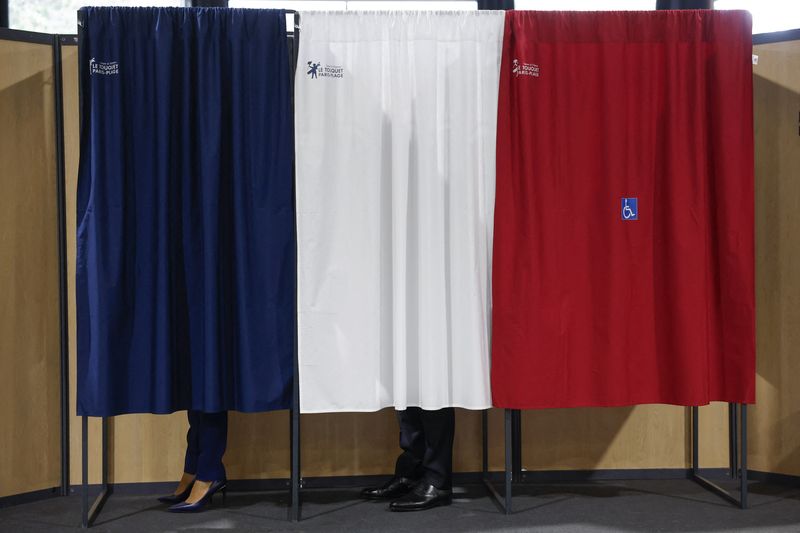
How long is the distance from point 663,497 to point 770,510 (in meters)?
0.41

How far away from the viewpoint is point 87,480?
300 centimetres

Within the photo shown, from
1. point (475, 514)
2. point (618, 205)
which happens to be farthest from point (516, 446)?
point (618, 205)

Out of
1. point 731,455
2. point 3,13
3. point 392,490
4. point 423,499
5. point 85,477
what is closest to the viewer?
point 85,477

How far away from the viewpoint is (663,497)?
10.6ft

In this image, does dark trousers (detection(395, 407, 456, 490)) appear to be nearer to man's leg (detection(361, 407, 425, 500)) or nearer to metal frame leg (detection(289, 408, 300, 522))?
man's leg (detection(361, 407, 425, 500))

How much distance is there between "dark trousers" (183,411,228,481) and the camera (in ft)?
9.89

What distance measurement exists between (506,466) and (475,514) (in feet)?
0.88

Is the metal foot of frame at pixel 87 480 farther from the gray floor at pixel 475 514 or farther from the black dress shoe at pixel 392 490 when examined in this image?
the black dress shoe at pixel 392 490

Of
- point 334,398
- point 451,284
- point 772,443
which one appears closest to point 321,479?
point 334,398

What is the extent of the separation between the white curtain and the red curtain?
13 centimetres

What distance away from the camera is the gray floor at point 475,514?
2.87m

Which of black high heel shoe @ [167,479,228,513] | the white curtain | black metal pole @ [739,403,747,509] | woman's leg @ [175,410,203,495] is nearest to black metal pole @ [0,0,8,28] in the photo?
the white curtain

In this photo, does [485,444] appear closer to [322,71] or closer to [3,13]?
[322,71]

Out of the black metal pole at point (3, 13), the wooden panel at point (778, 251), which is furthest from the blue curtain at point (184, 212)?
the wooden panel at point (778, 251)
